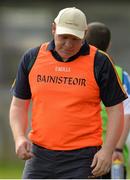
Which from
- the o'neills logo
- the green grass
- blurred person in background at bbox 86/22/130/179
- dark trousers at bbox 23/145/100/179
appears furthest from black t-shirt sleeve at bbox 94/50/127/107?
the green grass

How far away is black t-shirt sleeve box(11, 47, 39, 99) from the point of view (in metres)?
6.21

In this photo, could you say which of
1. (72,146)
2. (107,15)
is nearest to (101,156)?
(72,146)

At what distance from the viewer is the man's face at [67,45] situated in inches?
240

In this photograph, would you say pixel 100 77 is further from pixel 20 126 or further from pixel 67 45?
pixel 20 126

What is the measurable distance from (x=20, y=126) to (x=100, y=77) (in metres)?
0.62

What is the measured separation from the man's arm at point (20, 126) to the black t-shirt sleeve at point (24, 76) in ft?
0.14

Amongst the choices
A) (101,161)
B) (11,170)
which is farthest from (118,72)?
(11,170)

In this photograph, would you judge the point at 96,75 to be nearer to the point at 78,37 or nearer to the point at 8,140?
the point at 78,37

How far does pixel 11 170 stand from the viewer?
52.9ft

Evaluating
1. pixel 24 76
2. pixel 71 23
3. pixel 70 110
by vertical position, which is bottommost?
pixel 70 110

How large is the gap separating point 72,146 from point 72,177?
197 millimetres

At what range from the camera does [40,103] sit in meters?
6.10

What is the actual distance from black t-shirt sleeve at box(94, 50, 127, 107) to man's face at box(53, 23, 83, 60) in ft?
0.48

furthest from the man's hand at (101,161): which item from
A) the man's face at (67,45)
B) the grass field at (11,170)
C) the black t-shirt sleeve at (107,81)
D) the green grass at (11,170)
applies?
the green grass at (11,170)
